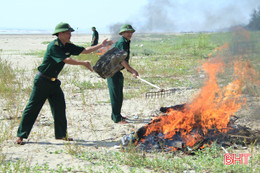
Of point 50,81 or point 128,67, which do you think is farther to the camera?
point 128,67

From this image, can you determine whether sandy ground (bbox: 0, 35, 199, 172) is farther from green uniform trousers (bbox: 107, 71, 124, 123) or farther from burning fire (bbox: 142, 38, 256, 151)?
burning fire (bbox: 142, 38, 256, 151)

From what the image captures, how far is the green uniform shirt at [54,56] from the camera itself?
4371 millimetres

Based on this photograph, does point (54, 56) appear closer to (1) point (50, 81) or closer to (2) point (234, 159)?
(1) point (50, 81)

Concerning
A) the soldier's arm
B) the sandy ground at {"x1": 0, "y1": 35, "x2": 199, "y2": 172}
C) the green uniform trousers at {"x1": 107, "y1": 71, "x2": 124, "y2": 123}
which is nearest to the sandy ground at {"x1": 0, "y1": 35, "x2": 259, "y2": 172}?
the sandy ground at {"x1": 0, "y1": 35, "x2": 199, "y2": 172}

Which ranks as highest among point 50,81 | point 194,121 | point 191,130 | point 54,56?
point 54,56

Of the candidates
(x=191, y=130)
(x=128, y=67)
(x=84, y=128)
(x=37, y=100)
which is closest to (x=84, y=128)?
(x=84, y=128)

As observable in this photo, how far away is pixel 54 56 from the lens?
439 cm

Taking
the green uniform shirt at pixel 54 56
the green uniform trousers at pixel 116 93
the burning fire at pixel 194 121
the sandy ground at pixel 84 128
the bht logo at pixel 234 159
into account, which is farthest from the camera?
the green uniform trousers at pixel 116 93

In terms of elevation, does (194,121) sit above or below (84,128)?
above

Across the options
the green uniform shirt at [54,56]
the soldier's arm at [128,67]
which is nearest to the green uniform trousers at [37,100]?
the green uniform shirt at [54,56]

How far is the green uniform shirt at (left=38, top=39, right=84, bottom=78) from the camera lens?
4371 millimetres

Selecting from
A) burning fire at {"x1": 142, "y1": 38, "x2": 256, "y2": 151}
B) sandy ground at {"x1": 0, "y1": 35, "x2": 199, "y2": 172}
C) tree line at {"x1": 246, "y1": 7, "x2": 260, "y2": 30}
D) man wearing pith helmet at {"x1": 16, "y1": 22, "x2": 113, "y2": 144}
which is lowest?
sandy ground at {"x1": 0, "y1": 35, "x2": 199, "y2": 172}

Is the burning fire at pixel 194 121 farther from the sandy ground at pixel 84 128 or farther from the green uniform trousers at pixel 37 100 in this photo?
the green uniform trousers at pixel 37 100

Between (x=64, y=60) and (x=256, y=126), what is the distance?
4012 millimetres
